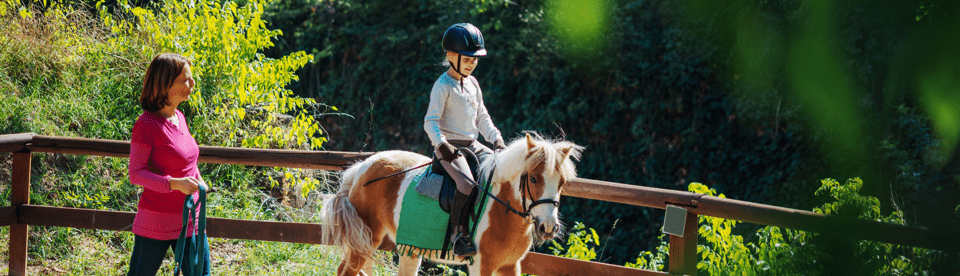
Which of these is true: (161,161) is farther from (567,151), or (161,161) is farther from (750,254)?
(750,254)

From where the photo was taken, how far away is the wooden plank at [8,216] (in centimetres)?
356

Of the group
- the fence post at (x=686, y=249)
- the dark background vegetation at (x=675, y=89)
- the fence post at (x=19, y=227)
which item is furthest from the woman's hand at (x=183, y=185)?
the dark background vegetation at (x=675, y=89)

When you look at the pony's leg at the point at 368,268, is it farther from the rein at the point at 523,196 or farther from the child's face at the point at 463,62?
the child's face at the point at 463,62

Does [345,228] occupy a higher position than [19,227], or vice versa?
[345,228]

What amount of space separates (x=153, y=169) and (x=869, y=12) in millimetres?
5401

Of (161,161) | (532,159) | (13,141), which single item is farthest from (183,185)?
(13,141)

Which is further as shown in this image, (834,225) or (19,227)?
(19,227)

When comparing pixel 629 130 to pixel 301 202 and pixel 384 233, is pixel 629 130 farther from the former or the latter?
pixel 384 233

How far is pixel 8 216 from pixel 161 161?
225cm

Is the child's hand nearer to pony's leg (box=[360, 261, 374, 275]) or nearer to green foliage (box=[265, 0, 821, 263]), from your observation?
pony's leg (box=[360, 261, 374, 275])

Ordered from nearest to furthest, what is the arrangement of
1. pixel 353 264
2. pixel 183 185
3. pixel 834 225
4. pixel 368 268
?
pixel 834 225
pixel 183 185
pixel 353 264
pixel 368 268

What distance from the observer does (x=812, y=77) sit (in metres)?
5.89

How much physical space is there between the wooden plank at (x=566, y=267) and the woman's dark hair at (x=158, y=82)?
1.86 meters

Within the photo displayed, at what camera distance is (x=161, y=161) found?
210 centimetres
